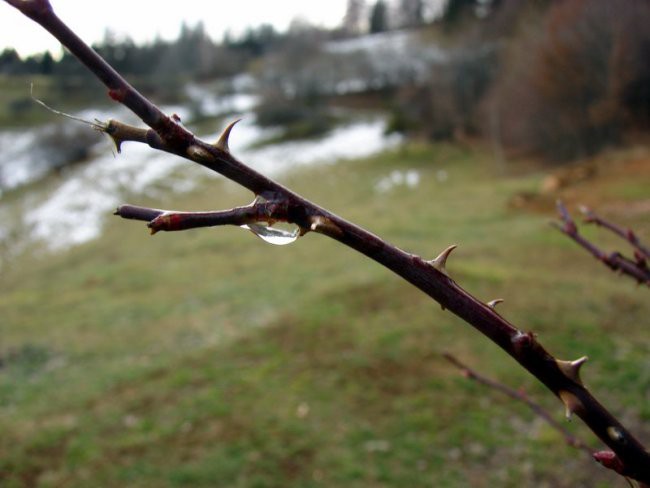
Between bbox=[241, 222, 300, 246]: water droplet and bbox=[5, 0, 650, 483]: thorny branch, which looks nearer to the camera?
bbox=[5, 0, 650, 483]: thorny branch

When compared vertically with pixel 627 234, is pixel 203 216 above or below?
above

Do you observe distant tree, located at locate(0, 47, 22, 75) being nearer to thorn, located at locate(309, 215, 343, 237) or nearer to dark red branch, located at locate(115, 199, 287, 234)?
dark red branch, located at locate(115, 199, 287, 234)

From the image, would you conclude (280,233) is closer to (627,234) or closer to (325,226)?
(325,226)

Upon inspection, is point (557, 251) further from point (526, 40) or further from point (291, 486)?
point (526, 40)

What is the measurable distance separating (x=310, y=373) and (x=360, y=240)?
5729mm

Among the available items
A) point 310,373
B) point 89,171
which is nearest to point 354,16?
point 89,171

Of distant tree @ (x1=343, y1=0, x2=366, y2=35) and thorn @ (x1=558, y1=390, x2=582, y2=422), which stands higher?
thorn @ (x1=558, y1=390, x2=582, y2=422)

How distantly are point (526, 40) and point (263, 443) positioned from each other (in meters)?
21.0

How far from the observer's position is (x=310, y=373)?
6.29 metres

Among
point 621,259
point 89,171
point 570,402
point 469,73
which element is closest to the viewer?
point 570,402

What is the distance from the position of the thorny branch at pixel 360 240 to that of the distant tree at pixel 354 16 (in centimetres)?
6342

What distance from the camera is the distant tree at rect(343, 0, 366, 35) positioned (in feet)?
197

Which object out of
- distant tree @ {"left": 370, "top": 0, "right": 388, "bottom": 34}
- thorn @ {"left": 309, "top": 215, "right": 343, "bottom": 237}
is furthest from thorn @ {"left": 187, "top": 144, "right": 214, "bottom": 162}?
distant tree @ {"left": 370, "top": 0, "right": 388, "bottom": 34}

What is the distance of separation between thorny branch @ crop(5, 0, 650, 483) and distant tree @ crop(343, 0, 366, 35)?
208ft
